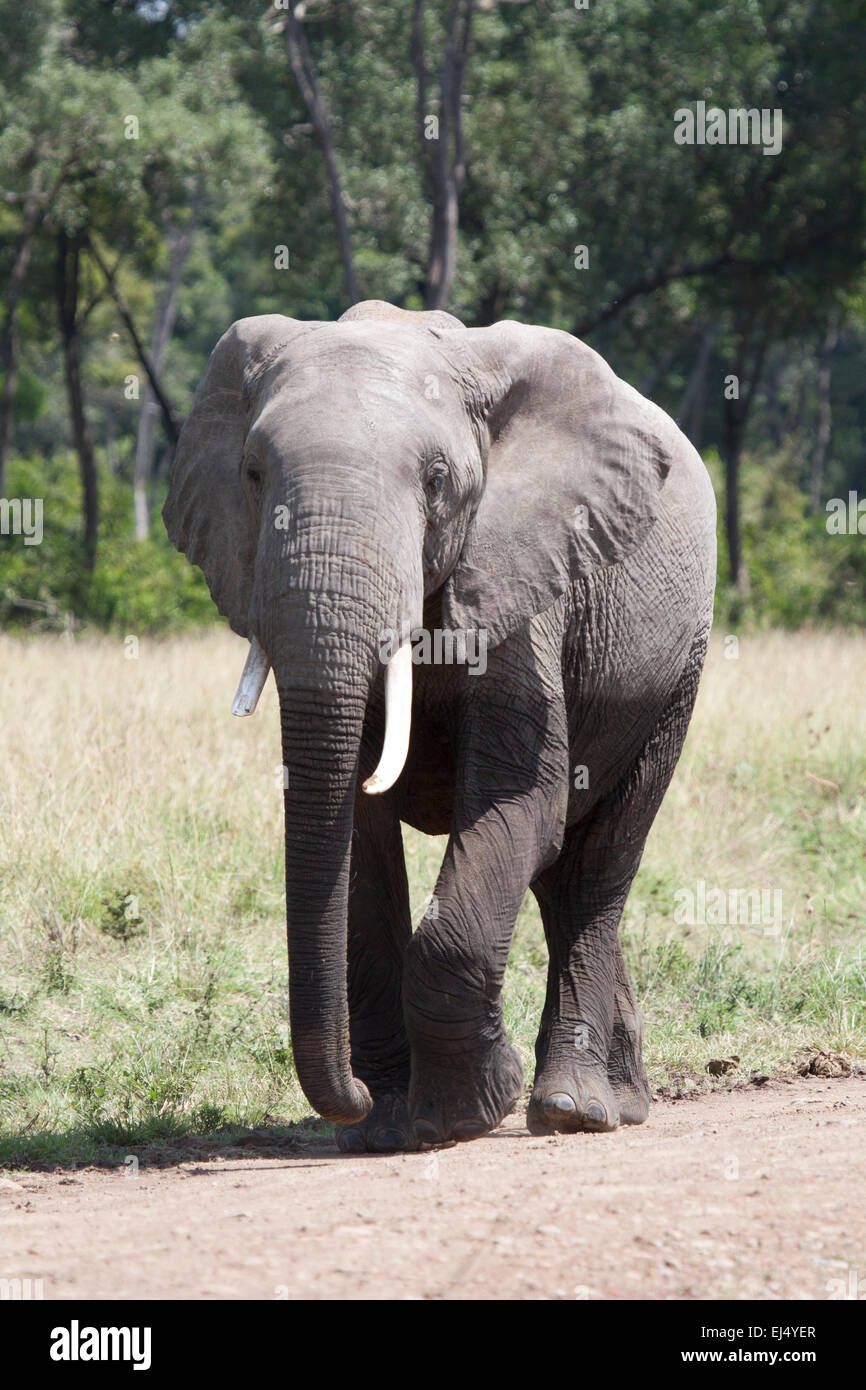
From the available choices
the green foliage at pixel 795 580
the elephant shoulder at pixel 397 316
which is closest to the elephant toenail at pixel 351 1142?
the elephant shoulder at pixel 397 316

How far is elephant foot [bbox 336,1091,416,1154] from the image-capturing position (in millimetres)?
5527

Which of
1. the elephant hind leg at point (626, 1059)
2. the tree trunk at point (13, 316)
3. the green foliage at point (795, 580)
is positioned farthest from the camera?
the green foliage at point (795, 580)

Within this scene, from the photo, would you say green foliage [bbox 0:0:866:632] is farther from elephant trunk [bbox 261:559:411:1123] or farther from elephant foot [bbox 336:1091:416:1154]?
elephant trunk [bbox 261:559:411:1123]

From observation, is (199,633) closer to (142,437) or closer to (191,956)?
(191,956)

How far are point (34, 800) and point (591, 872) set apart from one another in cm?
348

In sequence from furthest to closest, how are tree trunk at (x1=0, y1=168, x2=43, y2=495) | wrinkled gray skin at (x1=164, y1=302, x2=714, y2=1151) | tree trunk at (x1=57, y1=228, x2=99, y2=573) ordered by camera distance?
1. tree trunk at (x1=57, y1=228, x2=99, y2=573)
2. tree trunk at (x1=0, y1=168, x2=43, y2=495)
3. wrinkled gray skin at (x1=164, y1=302, x2=714, y2=1151)

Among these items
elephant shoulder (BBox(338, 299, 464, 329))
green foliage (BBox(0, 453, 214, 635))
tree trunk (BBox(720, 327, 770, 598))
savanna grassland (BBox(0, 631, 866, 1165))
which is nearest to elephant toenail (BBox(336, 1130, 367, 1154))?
savanna grassland (BBox(0, 631, 866, 1165))

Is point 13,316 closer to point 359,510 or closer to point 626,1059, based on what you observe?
point 626,1059

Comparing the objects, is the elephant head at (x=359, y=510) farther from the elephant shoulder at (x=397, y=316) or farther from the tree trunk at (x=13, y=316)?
the tree trunk at (x=13, y=316)

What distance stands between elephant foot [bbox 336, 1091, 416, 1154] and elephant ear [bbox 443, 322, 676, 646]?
1.62 metres

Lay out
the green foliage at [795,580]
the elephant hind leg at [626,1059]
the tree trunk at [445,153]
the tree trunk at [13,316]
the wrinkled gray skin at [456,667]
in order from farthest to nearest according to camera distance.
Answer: the green foliage at [795,580], the tree trunk at [13,316], the tree trunk at [445,153], the elephant hind leg at [626,1059], the wrinkled gray skin at [456,667]

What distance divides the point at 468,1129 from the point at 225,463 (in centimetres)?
213

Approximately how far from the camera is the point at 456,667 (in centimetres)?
504

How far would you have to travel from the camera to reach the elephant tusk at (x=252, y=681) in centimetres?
441
